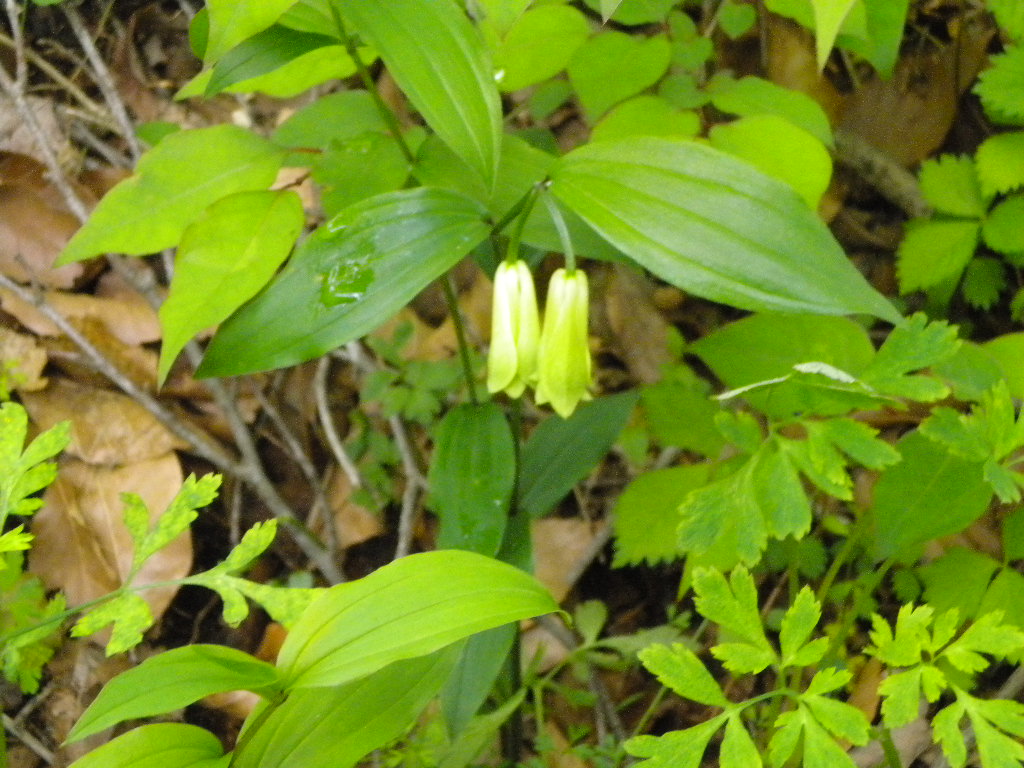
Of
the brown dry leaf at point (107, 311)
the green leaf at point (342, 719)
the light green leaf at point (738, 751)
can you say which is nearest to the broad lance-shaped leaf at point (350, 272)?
the green leaf at point (342, 719)

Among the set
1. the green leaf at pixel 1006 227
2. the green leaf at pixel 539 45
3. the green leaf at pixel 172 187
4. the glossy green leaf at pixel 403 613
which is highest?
the green leaf at pixel 172 187

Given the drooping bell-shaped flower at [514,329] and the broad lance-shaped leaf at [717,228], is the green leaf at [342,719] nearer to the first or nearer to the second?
the drooping bell-shaped flower at [514,329]

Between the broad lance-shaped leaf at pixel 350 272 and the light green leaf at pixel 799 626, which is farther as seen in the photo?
the broad lance-shaped leaf at pixel 350 272

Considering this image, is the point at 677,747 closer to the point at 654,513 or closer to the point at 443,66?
the point at 654,513

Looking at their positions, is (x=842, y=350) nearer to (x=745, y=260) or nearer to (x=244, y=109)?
(x=745, y=260)

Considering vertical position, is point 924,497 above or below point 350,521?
above

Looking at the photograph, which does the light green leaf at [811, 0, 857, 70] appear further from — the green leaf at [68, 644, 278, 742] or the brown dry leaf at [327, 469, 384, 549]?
the brown dry leaf at [327, 469, 384, 549]

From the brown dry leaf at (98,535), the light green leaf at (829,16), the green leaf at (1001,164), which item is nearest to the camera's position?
the light green leaf at (829,16)

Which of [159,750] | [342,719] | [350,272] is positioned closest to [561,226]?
[350,272]
